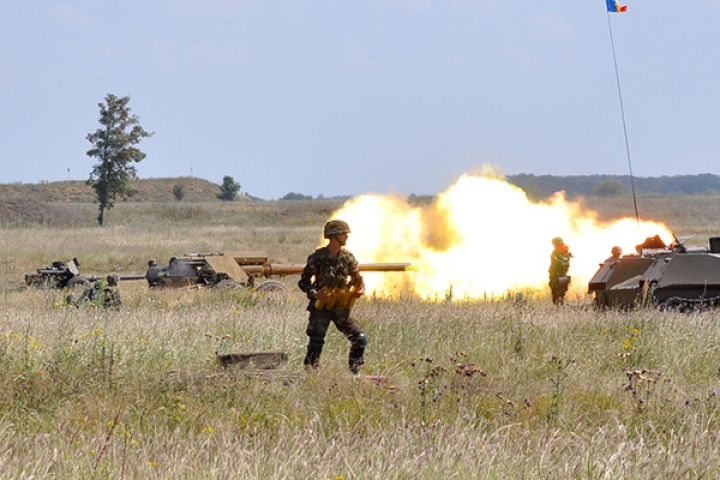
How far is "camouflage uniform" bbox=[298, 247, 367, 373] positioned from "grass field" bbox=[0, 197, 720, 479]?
0.28m

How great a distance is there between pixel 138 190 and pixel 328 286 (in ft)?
346

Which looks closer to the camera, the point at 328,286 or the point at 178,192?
the point at 328,286

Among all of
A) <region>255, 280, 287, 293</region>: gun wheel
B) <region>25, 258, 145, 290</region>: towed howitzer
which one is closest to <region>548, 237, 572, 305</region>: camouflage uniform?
<region>255, 280, 287, 293</region>: gun wheel

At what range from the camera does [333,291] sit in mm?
11367

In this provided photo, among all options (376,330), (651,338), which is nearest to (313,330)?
(376,330)

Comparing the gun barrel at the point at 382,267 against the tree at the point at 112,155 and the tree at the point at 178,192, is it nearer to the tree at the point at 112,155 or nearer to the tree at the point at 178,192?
the tree at the point at 112,155

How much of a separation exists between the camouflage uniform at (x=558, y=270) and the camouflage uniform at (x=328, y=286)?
11.1 m

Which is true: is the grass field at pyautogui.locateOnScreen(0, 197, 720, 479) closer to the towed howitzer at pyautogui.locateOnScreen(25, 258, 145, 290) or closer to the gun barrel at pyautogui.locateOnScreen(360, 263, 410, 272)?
the gun barrel at pyautogui.locateOnScreen(360, 263, 410, 272)

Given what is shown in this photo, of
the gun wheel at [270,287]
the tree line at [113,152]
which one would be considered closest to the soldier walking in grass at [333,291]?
the gun wheel at [270,287]

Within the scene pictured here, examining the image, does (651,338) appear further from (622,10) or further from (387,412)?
(622,10)

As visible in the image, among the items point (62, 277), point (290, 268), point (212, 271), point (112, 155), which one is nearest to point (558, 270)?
point (290, 268)

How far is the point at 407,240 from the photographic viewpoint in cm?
2864

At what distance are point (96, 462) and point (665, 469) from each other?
11.0ft

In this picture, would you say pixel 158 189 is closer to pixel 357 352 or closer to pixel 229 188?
pixel 229 188
